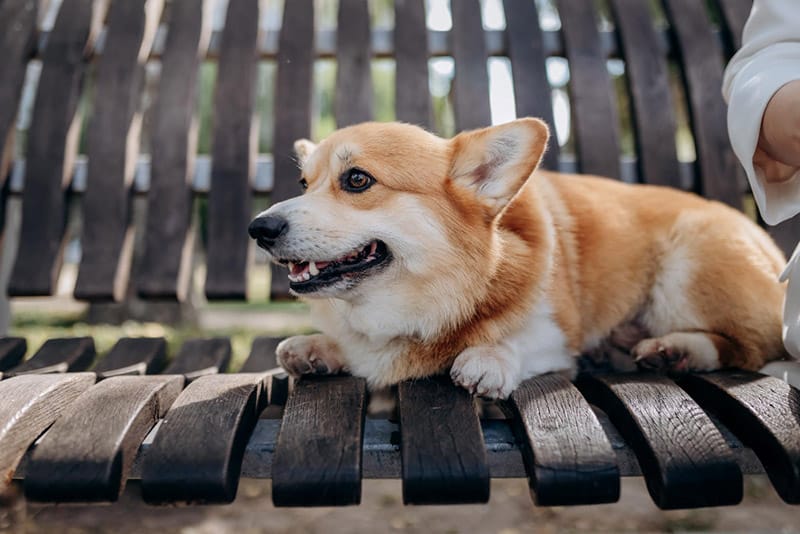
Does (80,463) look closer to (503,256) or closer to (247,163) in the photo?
(503,256)

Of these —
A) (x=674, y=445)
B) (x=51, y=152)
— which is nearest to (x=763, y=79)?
(x=674, y=445)

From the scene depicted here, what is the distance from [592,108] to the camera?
2547mm

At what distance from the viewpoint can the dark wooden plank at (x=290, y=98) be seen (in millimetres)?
2502

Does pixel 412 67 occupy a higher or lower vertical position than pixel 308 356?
higher

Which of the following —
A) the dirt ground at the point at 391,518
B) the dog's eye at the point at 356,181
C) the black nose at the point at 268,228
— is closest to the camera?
the black nose at the point at 268,228

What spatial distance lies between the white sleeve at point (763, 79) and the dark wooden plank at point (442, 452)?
89cm

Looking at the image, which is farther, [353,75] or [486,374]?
[353,75]

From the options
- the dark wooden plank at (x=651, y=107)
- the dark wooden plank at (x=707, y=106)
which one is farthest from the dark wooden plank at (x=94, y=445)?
the dark wooden plank at (x=707, y=106)

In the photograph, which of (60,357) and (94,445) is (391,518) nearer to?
Result: (60,357)

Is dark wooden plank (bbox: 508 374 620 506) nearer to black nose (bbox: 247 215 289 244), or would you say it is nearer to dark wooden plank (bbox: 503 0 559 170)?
black nose (bbox: 247 215 289 244)

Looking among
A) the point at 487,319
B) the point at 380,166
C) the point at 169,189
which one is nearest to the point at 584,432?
the point at 487,319

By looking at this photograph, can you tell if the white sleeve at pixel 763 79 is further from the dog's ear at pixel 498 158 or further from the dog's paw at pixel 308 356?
the dog's paw at pixel 308 356

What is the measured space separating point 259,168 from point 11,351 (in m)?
1.03

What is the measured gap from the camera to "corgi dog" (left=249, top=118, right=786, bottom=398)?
1.73 metres
